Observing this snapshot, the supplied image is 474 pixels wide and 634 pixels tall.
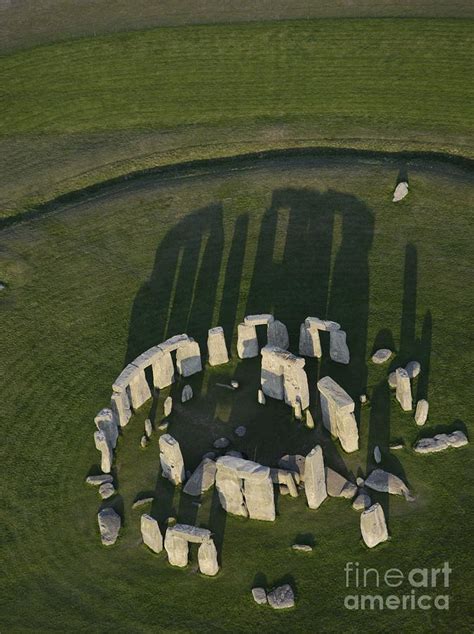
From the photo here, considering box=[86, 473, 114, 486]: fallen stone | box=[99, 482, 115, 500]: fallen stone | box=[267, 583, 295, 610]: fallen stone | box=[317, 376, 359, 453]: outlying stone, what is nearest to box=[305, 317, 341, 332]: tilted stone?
box=[317, 376, 359, 453]: outlying stone

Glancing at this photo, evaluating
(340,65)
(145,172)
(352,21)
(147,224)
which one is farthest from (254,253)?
(352,21)

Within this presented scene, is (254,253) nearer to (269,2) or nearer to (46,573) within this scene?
(46,573)

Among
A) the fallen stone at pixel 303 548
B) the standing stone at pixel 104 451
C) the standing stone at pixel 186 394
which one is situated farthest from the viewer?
the standing stone at pixel 186 394

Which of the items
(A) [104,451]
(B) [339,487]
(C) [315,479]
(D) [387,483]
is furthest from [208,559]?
(D) [387,483]

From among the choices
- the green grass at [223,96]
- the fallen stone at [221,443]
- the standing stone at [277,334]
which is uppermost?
the green grass at [223,96]

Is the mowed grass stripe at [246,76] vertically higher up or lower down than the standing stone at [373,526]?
higher up

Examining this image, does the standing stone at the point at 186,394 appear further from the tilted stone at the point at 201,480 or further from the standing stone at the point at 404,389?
the standing stone at the point at 404,389

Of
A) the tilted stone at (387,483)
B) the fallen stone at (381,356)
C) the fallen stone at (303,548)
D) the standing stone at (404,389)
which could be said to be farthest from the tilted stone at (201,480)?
the fallen stone at (381,356)
